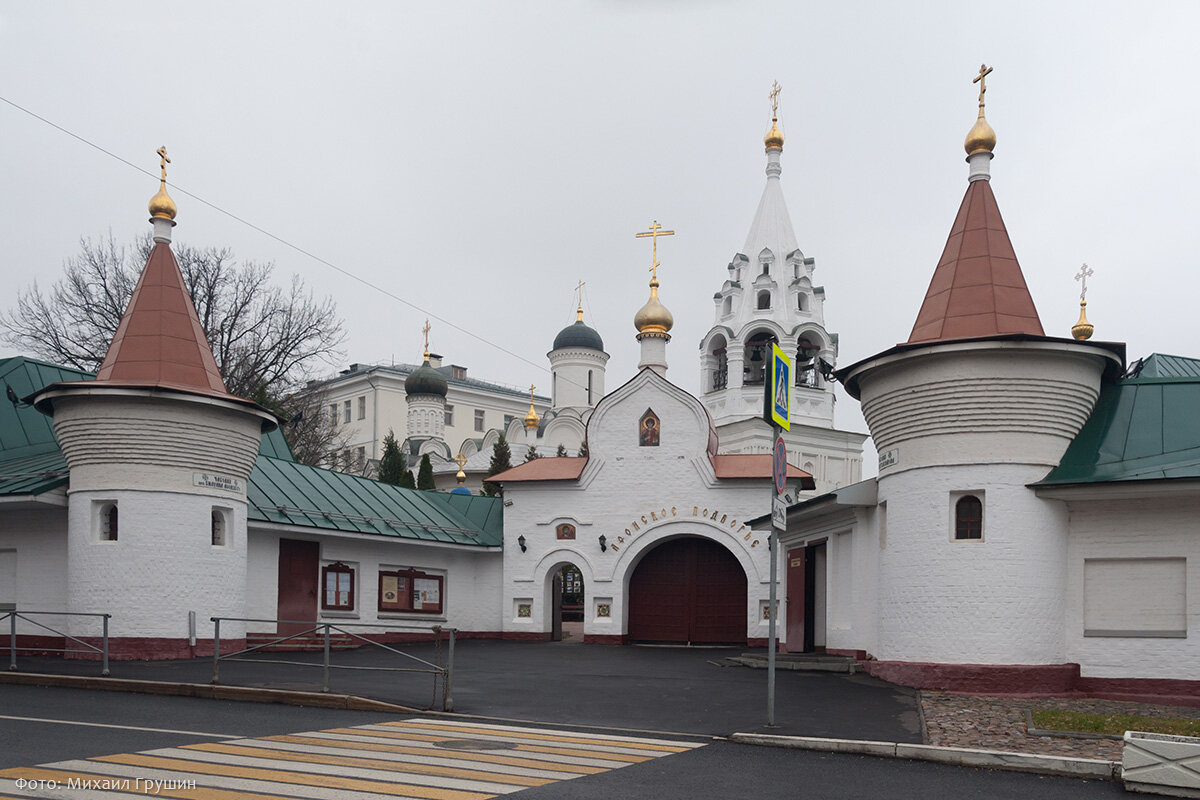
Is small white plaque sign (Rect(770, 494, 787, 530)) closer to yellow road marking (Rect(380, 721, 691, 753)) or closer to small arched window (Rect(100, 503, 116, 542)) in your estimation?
yellow road marking (Rect(380, 721, 691, 753))

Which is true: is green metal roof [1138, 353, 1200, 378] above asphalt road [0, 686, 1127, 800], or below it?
above

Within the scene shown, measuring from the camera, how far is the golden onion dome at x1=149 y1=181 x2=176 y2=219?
707 inches

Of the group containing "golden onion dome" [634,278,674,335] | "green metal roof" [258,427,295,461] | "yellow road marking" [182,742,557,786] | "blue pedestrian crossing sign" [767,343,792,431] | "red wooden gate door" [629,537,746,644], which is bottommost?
"red wooden gate door" [629,537,746,644]

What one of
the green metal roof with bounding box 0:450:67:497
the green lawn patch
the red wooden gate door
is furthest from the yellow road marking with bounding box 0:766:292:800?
the red wooden gate door

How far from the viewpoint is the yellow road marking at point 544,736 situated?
8938mm

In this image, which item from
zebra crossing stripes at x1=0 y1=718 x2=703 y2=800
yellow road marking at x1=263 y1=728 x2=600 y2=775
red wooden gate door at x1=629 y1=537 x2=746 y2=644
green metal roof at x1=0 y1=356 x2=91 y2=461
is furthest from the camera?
red wooden gate door at x1=629 y1=537 x2=746 y2=644

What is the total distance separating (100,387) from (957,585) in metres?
12.7

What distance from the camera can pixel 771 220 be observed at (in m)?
42.2

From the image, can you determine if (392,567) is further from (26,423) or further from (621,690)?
(621,690)

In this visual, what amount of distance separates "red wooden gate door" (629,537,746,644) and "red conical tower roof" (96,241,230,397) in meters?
12.1

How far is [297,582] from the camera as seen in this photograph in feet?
68.6

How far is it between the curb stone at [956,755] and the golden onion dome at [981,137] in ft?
33.7

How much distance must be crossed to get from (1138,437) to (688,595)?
1325cm

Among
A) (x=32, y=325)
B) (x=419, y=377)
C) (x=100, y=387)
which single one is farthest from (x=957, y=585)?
(x=419, y=377)
